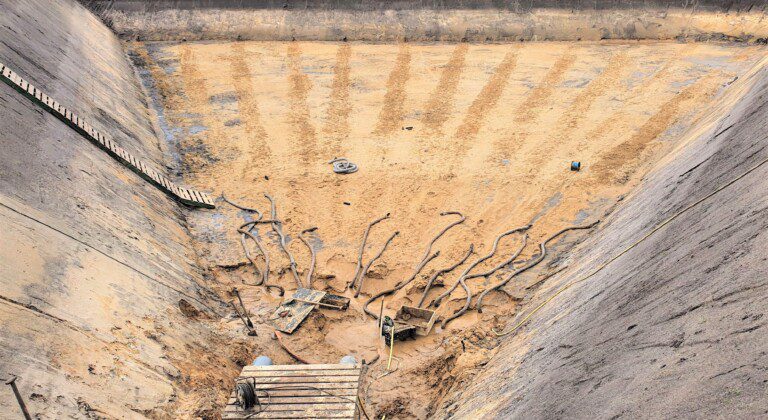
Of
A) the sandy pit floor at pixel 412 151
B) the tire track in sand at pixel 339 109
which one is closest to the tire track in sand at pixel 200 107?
the sandy pit floor at pixel 412 151

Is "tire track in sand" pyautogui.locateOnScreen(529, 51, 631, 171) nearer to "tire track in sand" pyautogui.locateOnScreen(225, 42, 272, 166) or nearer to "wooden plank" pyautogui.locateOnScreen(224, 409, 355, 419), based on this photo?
"tire track in sand" pyautogui.locateOnScreen(225, 42, 272, 166)

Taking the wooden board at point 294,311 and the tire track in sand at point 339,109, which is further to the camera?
the tire track in sand at point 339,109

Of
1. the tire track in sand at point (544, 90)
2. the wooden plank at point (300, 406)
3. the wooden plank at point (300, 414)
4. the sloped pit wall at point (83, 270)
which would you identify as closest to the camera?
the sloped pit wall at point (83, 270)

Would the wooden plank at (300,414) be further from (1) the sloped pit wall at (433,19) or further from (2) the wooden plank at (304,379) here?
(1) the sloped pit wall at (433,19)

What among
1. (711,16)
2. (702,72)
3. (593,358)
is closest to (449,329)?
(593,358)

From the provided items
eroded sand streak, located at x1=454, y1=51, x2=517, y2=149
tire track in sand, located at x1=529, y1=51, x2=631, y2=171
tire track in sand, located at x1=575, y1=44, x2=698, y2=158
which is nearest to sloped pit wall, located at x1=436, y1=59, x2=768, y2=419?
tire track in sand, located at x1=529, y1=51, x2=631, y2=171
